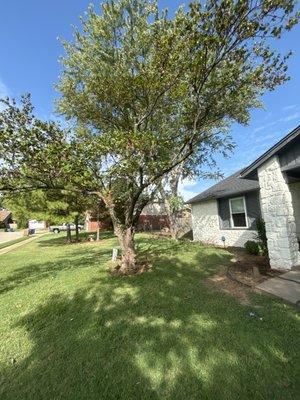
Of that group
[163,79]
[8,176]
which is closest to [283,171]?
[163,79]

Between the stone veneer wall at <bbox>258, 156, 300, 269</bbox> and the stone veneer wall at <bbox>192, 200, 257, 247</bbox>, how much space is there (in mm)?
4435

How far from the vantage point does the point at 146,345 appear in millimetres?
4168

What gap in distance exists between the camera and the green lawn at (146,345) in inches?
128

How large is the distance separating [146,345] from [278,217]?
5.85 m

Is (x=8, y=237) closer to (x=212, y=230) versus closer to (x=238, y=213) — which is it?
(x=212, y=230)

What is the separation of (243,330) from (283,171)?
5.40 meters

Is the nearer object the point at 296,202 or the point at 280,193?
the point at 280,193

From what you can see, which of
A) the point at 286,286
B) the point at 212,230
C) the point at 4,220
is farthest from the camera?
the point at 4,220

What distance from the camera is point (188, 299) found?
6055 mm

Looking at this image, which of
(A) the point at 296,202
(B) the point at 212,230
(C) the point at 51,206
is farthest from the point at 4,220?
(A) the point at 296,202

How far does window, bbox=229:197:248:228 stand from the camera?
13.5 m

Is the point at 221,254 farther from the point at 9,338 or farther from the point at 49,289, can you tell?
the point at 9,338

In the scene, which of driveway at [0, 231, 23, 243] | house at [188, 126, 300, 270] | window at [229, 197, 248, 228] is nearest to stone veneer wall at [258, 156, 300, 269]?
house at [188, 126, 300, 270]

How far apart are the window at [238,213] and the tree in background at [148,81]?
16.9 ft
